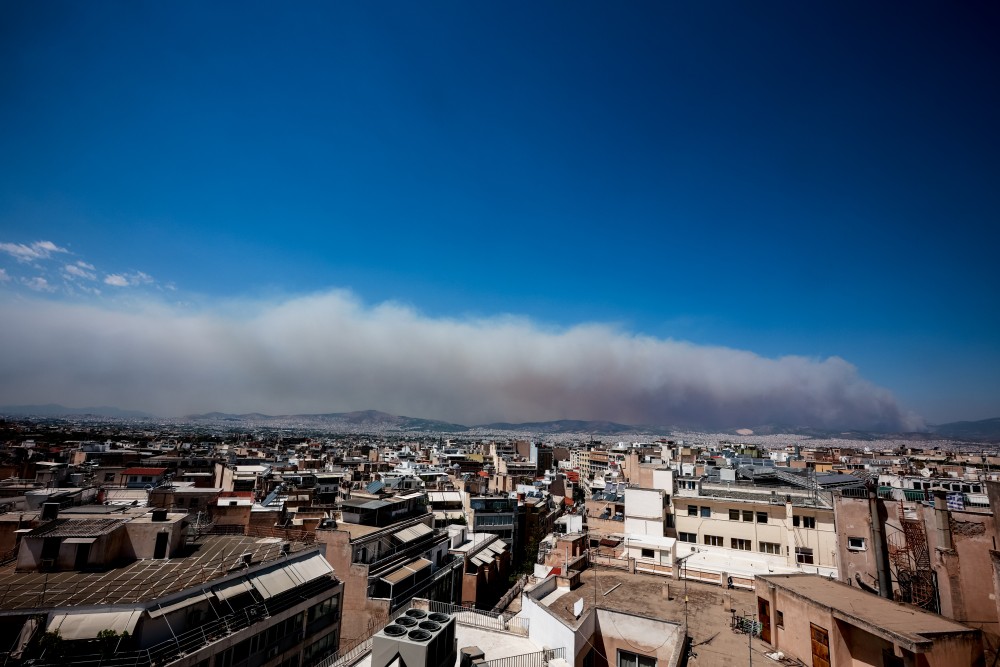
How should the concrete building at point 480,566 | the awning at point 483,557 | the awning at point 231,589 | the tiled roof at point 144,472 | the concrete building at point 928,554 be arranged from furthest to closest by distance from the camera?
1. the tiled roof at point 144,472
2. the awning at point 483,557
3. the concrete building at point 480,566
4. the awning at point 231,589
5. the concrete building at point 928,554

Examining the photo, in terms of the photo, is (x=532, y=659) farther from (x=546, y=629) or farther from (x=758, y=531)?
(x=758, y=531)

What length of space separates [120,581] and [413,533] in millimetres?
18357

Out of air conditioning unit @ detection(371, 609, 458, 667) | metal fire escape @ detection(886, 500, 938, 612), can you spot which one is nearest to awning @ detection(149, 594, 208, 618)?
air conditioning unit @ detection(371, 609, 458, 667)

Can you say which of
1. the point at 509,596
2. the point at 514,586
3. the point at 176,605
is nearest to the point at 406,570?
the point at 514,586

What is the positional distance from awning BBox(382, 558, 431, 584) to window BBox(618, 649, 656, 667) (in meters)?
16.0

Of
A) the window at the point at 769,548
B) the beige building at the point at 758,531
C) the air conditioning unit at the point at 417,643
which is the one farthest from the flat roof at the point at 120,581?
the window at the point at 769,548

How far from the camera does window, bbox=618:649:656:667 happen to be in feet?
53.1

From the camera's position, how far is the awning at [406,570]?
28.9m

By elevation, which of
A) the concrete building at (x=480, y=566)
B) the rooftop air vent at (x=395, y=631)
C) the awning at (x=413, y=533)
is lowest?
the concrete building at (x=480, y=566)

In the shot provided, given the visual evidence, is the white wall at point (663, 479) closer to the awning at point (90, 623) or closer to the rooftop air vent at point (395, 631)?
the rooftop air vent at point (395, 631)

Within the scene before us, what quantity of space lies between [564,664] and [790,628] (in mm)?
6846

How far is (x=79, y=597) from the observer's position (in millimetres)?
16656

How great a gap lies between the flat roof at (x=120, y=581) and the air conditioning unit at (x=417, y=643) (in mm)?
10860

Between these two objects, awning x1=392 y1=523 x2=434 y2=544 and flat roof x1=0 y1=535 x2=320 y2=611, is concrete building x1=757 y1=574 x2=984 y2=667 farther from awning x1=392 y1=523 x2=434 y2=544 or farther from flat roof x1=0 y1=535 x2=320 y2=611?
awning x1=392 y1=523 x2=434 y2=544
